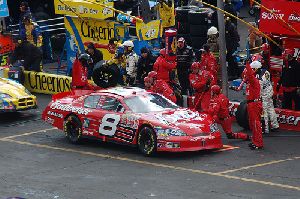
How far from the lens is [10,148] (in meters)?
22.1

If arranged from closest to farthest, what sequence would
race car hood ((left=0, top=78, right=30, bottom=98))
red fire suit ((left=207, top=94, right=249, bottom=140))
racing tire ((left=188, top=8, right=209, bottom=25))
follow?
red fire suit ((left=207, top=94, right=249, bottom=140))
race car hood ((left=0, top=78, right=30, bottom=98))
racing tire ((left=188, top=8, right=209, bottom=25))

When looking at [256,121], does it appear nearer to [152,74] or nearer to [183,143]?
[183,143]

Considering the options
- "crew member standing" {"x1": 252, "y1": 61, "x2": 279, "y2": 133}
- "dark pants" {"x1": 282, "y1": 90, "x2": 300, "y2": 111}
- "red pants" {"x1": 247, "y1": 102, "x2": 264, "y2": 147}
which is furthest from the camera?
"dark pants" {"x1": 282, "y1": 90, "x2": 300, "y2": 111}

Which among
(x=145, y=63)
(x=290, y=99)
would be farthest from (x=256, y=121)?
(x=145, y=63)

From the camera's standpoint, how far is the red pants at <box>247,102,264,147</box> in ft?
68.6

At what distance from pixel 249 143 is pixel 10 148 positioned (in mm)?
5351

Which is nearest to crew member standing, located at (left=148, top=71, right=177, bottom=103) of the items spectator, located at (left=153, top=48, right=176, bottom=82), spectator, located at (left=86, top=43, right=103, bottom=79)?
spectator, located at (left=153, top=48, right=176, bottom=82)

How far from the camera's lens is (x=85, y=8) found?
1149 inches

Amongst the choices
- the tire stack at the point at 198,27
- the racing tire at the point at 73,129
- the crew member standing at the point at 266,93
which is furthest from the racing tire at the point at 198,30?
the racing tire at the point at 73,129

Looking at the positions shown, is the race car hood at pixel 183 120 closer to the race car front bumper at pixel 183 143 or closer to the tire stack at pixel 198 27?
the race car front bumper at pixel 183 143

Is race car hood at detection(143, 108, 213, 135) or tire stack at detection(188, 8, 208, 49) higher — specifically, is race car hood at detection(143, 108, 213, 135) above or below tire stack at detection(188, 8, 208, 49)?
below

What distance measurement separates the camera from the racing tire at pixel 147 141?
20297 mm

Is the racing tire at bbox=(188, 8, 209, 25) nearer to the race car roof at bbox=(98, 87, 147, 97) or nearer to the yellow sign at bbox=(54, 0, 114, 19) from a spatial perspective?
the yellow sign at bbox=(54, 0, 114, 19)

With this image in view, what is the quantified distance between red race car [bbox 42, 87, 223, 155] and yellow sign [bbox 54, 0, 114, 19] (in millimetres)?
6197
